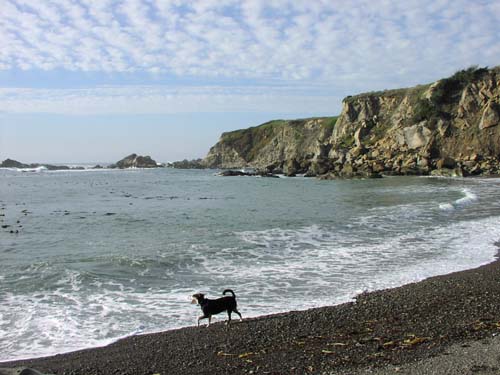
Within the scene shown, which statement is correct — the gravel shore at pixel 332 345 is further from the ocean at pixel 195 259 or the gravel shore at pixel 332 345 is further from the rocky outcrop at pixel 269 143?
the rocky outcrop at pixel 269 143

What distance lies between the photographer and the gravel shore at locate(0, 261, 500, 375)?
281 inches

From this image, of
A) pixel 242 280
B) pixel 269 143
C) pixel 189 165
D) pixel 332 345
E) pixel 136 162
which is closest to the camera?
pixel 332 345

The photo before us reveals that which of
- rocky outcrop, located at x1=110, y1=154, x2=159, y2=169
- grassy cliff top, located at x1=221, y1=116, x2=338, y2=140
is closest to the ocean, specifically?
grassy cliff top, located at x1=221, y1=116, x2=338, y2=140

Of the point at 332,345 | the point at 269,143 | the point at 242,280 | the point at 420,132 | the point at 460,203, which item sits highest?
the point at 269,143

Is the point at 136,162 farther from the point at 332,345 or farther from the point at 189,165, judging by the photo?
the point at 332,345

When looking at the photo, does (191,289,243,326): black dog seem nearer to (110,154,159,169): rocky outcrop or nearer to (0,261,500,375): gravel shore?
(0,261,500,375): gravel shore

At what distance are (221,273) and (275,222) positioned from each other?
39.4ft

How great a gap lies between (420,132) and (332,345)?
73158 millimetres

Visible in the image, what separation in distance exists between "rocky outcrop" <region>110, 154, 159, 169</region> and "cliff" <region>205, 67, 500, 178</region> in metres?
86.6

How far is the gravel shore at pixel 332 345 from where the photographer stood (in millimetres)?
7145

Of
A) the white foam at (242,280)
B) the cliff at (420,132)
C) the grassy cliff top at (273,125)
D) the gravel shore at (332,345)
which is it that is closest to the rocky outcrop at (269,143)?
the grassy cliff top at (273,125)

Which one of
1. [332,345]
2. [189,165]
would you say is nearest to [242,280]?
[332,345]

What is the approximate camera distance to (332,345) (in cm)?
827

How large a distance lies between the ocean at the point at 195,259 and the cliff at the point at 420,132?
37284 millimetres
